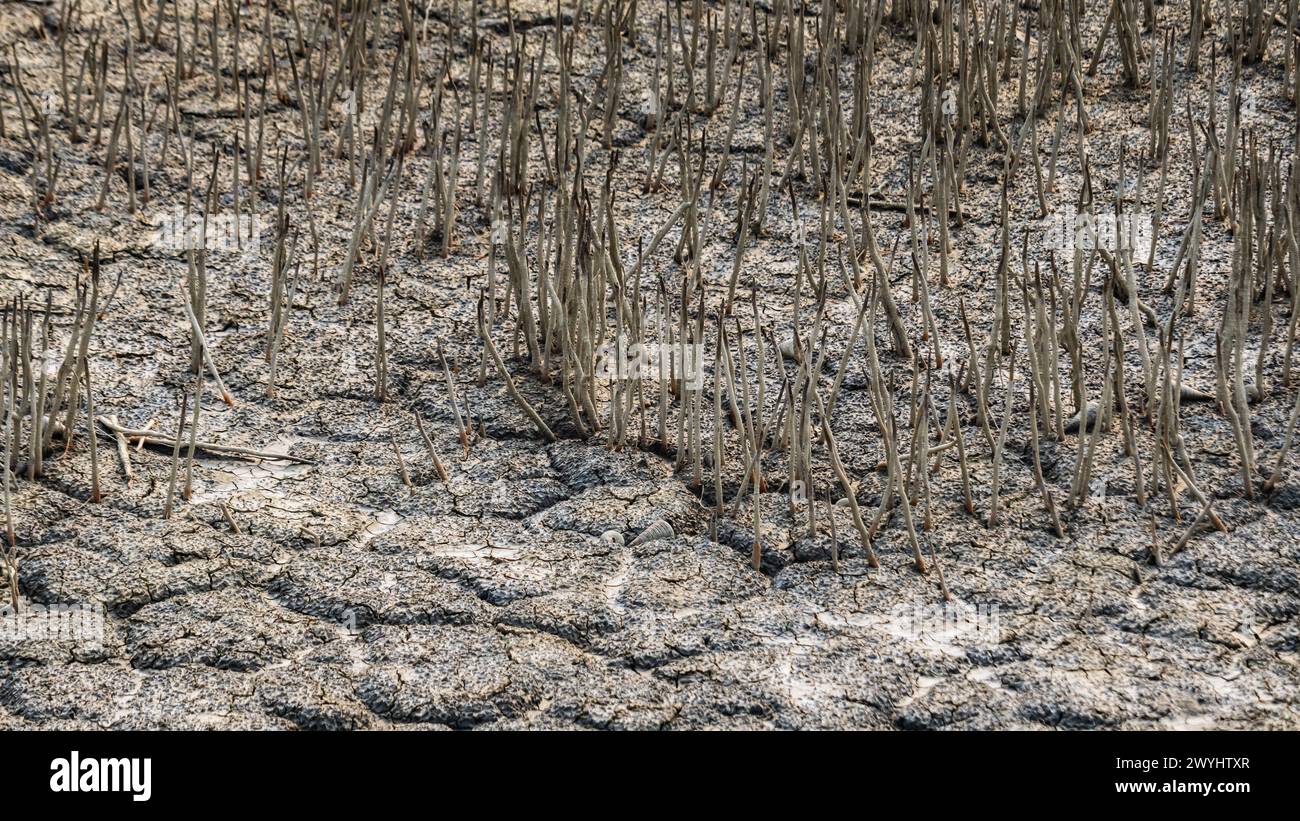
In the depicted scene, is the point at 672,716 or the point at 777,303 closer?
Answer: the point at 672,716

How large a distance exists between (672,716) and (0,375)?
5.07ft

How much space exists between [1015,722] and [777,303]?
1467 millimetres

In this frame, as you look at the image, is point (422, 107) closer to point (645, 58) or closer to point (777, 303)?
point (645, 58)

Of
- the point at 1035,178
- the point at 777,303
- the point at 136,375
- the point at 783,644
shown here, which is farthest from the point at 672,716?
the point at 1035,178

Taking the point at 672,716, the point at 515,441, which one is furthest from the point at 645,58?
the point at 672,716

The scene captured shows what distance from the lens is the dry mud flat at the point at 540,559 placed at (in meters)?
2.33

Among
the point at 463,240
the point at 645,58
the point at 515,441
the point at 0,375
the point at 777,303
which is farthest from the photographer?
the point at 645,58

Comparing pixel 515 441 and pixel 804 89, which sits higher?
pixel 804 89

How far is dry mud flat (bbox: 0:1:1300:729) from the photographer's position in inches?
91.8

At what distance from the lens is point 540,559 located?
272 centimetres
